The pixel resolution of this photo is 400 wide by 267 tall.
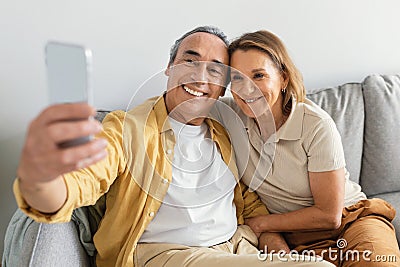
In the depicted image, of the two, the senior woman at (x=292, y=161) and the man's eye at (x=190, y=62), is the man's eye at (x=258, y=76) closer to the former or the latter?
the senior woman at (x=292, y=161)

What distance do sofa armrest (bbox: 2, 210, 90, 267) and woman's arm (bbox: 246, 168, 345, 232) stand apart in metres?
0.59

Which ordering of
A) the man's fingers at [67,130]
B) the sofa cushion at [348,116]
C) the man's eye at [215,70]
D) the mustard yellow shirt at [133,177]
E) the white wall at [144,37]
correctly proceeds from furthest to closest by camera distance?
the sofa cushion at [348,116] < the white wall at [144,37] < the man's eye at [215,70] < the mustard yellow shirt at [133,177] < the man's fingers at [67,130]

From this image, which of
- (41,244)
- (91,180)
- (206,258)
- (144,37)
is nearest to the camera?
(91,180)

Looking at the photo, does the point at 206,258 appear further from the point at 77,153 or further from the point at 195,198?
the point at 77,153

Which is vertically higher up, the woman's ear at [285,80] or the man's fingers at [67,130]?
the man's fingers at [67,130]

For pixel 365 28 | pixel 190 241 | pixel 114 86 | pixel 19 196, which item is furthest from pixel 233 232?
pixel 365 28

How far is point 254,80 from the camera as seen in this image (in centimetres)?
175

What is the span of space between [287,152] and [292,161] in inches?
1.2

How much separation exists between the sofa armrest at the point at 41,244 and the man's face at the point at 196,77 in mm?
452

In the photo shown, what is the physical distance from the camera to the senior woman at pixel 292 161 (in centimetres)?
176

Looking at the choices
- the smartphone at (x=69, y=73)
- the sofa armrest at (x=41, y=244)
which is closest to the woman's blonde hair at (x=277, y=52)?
Answer: the sofa armrest at (x=41, y=244)

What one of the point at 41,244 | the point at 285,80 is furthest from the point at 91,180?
the point at 285,80

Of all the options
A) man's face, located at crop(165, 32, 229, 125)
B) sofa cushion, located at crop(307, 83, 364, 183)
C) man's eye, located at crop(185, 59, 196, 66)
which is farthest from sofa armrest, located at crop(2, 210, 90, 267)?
sofa cushion, located at crop(307, 83, 364, 183)

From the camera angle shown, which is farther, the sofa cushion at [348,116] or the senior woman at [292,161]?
the sofa cushion at [348,116]
